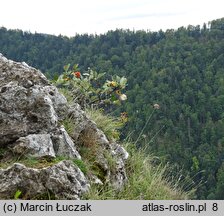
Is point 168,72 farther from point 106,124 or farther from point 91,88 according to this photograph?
point 106,124

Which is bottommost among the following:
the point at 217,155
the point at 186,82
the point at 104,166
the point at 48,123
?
the point at 217,155

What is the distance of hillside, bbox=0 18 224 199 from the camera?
107562mm

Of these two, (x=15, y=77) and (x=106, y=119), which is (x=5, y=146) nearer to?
(x=15, y=77)

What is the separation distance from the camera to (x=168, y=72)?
14175 cm

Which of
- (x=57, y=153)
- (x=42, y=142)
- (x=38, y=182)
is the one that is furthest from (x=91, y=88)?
(x=38, y=182)

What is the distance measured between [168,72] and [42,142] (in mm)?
138201

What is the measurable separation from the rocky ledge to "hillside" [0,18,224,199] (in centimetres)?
8092

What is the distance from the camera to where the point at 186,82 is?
13650 cm

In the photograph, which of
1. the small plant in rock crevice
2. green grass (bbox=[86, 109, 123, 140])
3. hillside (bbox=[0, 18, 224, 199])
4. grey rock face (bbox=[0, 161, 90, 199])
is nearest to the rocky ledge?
grey rock face (bbox=[0, 161, 90, 199])

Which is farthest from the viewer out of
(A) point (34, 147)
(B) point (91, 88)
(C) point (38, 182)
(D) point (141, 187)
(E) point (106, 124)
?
(B) point (91, 88)

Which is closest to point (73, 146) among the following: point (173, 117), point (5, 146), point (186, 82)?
point (5, 146)

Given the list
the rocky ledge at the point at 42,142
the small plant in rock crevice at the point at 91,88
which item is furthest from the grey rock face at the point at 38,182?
the small plant in rock crevice at the point at 91,88

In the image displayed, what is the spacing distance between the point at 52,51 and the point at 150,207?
171568 mm

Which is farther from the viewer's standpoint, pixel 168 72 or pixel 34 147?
pixel 168 72
